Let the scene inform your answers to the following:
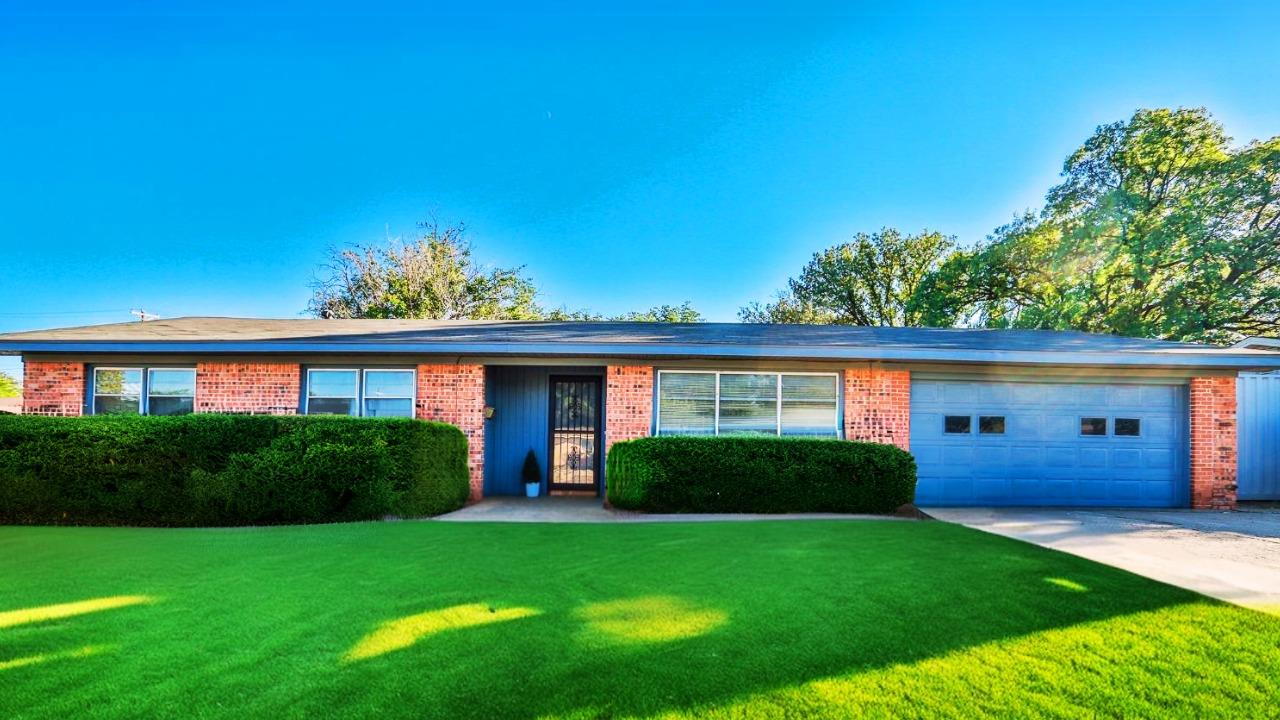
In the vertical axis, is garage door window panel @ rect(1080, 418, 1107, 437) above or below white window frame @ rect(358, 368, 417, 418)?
below

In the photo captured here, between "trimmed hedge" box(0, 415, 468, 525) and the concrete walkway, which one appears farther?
the concrete walkway

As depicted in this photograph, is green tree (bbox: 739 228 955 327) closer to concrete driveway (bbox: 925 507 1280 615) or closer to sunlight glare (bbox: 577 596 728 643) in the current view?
concrete driveway (bbox: 925 507 1280 615)

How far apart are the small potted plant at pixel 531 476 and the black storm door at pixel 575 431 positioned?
0.54 m

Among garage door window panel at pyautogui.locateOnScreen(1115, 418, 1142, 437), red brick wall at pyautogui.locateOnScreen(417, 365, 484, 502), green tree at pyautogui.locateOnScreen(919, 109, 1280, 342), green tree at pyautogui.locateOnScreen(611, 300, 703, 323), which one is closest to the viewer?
garage door window panel at pyautogui.locateOnScreen(1115, 418, 1142, 437)

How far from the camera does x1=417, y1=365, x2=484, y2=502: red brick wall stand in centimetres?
984

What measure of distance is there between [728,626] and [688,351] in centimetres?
619

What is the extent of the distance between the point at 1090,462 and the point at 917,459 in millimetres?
2873

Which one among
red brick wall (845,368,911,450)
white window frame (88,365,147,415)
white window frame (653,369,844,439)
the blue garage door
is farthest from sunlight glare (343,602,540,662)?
white window frame (88,365,147,415)

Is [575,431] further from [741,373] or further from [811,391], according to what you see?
[811,391]

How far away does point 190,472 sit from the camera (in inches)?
291

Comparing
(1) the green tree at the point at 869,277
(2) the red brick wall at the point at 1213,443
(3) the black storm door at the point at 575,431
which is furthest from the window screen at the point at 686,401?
(1) the green tree at the point at 869,277

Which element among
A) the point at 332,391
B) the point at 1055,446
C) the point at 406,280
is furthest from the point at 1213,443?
the point at 406,280

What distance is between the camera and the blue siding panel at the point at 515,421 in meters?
10.9

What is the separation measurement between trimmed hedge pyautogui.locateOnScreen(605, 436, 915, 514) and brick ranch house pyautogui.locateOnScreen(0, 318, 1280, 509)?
1.17 meters
